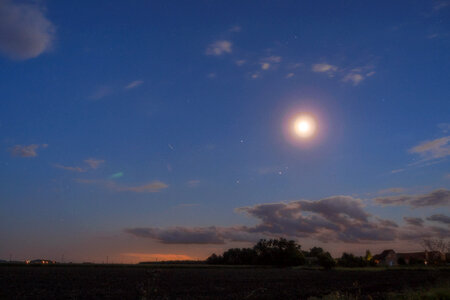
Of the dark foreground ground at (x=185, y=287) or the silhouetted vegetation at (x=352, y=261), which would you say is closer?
the dark foreground ground at (x=185, y=287)

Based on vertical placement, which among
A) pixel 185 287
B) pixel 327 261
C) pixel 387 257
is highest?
pixel 387 257

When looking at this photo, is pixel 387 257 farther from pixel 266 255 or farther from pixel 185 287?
pixel 185 287

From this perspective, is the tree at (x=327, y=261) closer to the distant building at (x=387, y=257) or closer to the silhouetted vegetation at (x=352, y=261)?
the silhouetted vegetation at (x=352, y=261)

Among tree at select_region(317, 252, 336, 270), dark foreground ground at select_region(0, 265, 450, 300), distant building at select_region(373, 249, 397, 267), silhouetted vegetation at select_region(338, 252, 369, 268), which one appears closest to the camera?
dark foreground ground at select_region(0, 265, 450, 300)

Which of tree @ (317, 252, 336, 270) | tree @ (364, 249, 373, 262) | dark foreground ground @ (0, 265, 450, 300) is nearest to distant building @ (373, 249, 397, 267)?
tree @ (364, 249, 373, 262)

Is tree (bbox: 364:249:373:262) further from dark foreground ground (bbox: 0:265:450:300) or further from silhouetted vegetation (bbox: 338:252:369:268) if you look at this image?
dark foreground ground (bbox: 0:265:450:300)

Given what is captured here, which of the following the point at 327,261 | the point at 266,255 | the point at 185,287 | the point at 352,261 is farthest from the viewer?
the point at 266,255

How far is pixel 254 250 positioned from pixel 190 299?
422 feet

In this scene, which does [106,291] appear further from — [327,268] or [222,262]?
[222,262]

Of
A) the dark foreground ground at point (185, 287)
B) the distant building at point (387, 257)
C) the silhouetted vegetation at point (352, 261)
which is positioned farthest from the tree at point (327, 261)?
the dark foreground ground at point (185, 287)

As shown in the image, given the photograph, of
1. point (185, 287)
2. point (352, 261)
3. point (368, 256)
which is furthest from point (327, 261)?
point (185, 287)

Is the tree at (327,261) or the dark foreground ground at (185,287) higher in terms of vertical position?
the tree at (327,261)

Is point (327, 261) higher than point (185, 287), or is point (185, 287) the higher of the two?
point (327, 261)

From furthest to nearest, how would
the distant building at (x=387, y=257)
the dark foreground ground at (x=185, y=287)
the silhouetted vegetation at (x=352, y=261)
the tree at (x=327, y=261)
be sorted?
the distant building at (x=387, y=257), the silhouetted vegetation at (x=352, y=261), the tree at (x=327, y=261), the dark foreground ground at (x=185, y=287)
